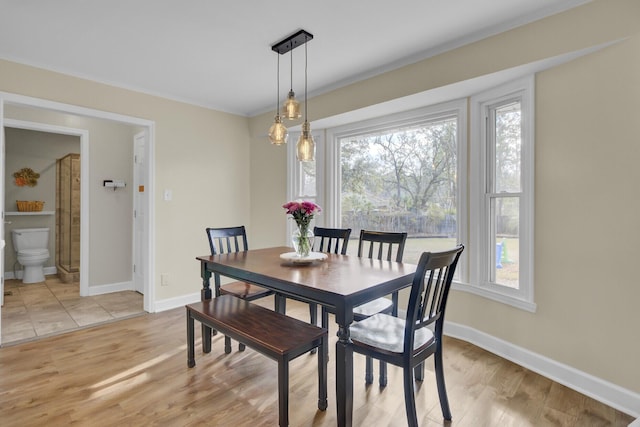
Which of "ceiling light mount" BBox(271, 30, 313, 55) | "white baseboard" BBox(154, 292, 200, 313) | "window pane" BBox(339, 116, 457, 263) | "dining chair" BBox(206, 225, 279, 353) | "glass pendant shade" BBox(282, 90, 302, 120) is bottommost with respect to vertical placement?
"white baseboard" BBox(154, 292, 200, 313)

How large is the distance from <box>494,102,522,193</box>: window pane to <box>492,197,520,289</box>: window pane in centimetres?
12

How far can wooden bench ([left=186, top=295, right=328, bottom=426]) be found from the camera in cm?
174

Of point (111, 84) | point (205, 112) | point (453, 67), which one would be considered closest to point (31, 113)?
point (111, 84)

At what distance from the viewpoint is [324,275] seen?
2.02 m

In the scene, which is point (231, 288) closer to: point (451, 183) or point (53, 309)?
point (451, 183)

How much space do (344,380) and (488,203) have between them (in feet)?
6.20

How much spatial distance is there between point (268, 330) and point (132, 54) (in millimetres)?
2477

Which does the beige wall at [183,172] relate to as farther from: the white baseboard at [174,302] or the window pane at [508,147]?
the window pane at [508,147]

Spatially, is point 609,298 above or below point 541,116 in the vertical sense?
below

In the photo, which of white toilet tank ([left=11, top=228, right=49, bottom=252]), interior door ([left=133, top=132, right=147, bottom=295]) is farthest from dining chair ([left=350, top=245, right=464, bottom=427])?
white toilet tank ([left=11, top=228, right=49, bottom=252])

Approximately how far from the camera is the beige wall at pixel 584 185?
75.1 inches

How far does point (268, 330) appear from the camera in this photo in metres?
2.00

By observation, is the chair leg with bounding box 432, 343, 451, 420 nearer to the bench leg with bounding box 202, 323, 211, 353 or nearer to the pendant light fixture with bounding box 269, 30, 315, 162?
the pendant light fixture with bounding box 269, 30, 315, 162

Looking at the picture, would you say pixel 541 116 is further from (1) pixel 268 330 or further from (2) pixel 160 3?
(2) pixel 160 3
